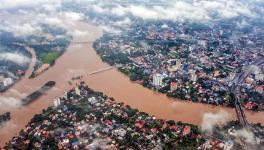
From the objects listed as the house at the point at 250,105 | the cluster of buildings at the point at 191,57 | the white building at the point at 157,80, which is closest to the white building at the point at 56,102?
the cluster of buildings at the point at 191,57

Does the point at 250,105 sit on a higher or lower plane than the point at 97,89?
lower

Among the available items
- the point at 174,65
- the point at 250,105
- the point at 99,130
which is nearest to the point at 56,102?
the point at 99,130

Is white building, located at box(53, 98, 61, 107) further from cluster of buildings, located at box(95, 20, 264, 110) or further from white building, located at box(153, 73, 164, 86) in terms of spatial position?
white building, located at box(153, 73, 164, 86)

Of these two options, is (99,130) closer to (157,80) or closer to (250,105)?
(157,80)

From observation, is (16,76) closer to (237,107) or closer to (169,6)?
(237,107)

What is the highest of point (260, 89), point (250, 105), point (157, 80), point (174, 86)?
point (157, 80)

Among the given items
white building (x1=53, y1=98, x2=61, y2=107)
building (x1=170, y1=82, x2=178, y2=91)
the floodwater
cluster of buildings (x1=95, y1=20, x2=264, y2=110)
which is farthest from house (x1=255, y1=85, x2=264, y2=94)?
white building (x1=53, y1=98, x2=61, y2=107)

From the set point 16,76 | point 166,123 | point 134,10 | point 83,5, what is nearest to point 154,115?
point 166,123
